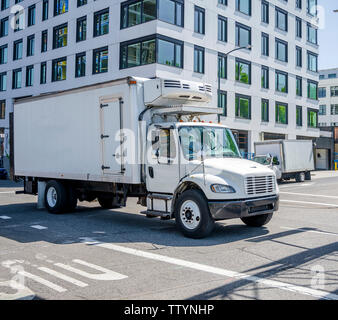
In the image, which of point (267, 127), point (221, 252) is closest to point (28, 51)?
point (267, 127)

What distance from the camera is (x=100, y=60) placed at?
32.6 meters

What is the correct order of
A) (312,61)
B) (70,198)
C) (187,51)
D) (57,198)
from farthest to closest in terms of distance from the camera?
(312,61) → (187,51) → (70,198) → (57,198)

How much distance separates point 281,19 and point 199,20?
1418 cm

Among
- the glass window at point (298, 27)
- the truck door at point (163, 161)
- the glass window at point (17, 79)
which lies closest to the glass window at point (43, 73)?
the glass window at point (17, 79)

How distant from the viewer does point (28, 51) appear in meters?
40.7

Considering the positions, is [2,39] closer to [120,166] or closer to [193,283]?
[120,166]

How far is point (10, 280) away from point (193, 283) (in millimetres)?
2461

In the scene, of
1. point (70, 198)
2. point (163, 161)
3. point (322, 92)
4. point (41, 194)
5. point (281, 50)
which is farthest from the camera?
point (322, 92)

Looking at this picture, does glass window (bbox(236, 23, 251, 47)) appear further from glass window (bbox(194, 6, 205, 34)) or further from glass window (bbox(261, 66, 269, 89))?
glass window (bbox(194, 6, 205, 34))

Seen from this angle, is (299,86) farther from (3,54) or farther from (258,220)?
(258,220)

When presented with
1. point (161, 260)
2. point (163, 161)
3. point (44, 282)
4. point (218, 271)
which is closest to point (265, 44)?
point (163, 161)

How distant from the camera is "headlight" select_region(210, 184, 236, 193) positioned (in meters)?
8.29

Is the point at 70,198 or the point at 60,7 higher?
the point at 60,7

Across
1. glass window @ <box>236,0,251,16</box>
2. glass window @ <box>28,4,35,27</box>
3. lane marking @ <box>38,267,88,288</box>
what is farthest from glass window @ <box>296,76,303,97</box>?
lane marking @ <box>38,267,88,288</box>
